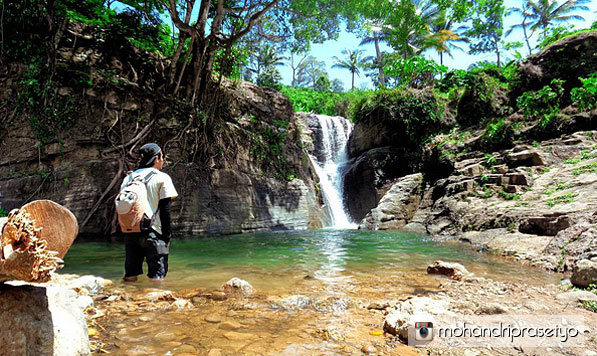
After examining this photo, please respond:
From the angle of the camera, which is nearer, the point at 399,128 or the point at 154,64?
the point at 154,64

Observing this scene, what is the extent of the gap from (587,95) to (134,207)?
13275 mm

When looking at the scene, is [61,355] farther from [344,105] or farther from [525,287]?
[344,105]

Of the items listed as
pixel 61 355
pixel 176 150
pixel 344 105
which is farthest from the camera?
pixel 344 105

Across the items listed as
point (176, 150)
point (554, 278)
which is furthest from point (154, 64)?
point (554, 278)

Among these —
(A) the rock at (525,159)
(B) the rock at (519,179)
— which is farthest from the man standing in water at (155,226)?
(A) the rock at (525,159)

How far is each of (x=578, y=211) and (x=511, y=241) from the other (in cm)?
115

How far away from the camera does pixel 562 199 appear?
6.38 m

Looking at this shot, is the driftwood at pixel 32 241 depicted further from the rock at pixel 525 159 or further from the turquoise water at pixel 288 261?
the rock at pixel 525 159

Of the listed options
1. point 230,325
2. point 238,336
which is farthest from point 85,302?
point 238,336

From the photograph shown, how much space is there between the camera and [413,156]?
1568 cm

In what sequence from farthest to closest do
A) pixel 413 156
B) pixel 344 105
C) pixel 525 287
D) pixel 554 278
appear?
pixel 344 105
pixel 413 156
pixel 554 278
pixel 525 287

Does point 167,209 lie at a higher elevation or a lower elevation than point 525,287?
higher

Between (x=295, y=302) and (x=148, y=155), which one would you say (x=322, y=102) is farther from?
(x=295, y=302)

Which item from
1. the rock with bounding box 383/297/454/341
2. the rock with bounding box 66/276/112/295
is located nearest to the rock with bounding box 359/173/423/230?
the rock with bounding box 383/297/454/341
